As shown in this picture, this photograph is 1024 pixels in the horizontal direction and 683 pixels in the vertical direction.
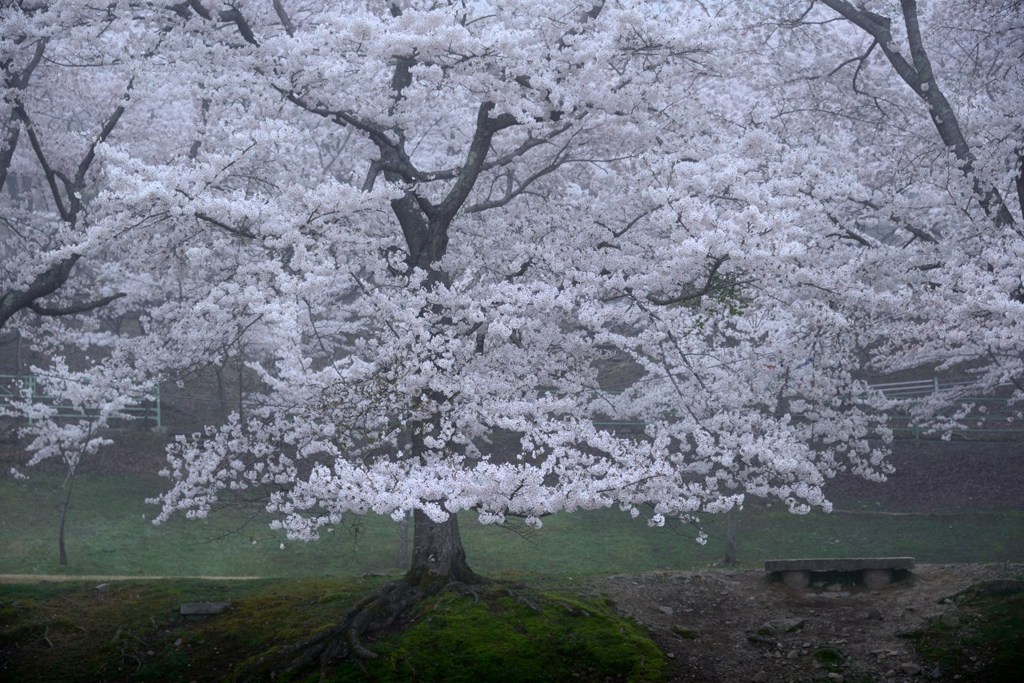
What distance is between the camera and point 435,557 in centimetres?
1034

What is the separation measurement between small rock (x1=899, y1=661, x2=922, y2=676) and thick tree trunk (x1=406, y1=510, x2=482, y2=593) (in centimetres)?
435

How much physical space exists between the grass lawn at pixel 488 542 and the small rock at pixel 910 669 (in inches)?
294

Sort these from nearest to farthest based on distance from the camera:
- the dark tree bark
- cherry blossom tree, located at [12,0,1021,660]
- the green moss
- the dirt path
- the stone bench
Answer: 1. cherry blossom tree, located at [12,0,1021,660]
2. the green moss
3. the dirt path
4. the stone bench
5. the dark tree bark

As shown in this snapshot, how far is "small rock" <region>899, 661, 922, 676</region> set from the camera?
8789 mm

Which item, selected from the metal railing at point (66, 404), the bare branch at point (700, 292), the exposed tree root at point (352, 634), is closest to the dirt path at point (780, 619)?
the exposed tree root at point (352, 634)

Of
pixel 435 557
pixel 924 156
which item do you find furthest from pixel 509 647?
pixel 924 156

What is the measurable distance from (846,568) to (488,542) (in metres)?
7.91

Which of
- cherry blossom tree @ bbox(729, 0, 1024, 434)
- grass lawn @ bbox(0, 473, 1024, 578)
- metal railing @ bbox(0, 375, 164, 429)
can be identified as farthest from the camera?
metal railing @ bbox(0, 375, 164, 429)

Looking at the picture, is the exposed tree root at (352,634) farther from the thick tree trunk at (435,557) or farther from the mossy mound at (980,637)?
the mossy mound at (980,637)

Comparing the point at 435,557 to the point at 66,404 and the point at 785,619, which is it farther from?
the point at 66,404

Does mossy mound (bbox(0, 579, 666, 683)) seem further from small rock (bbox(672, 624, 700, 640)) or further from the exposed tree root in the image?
small rock (bbox(672, 624, 700, 640))

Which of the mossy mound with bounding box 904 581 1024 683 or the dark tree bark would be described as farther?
the dark tree bark

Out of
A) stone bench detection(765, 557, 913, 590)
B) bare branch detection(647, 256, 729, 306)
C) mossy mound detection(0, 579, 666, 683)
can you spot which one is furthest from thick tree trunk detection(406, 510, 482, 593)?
stone bench detection(765, 557, 913, 590)

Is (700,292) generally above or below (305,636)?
above
